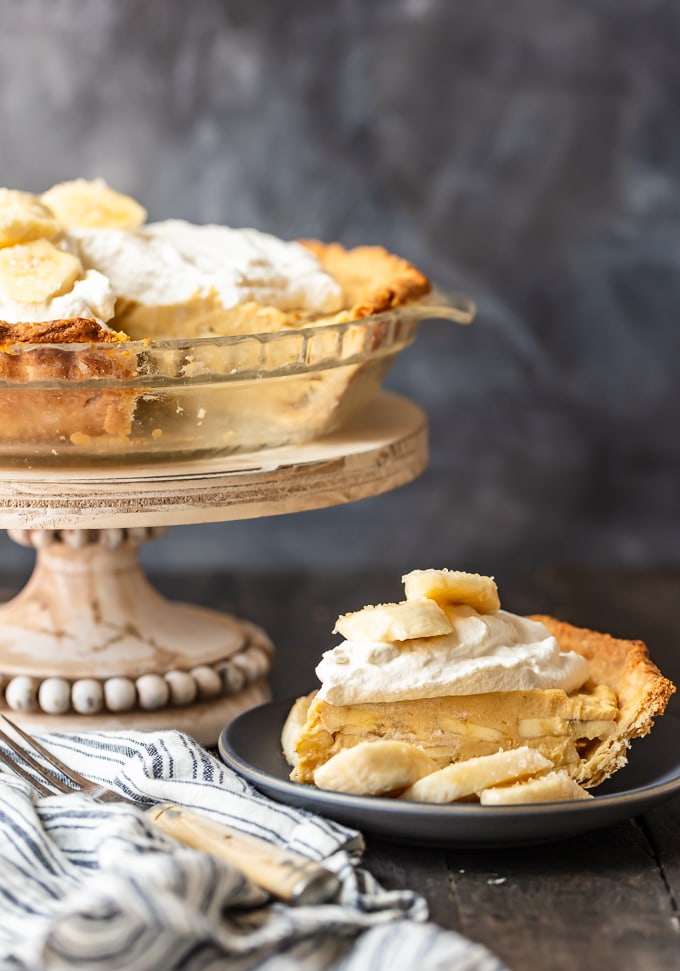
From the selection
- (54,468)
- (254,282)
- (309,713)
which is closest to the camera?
(309,713)

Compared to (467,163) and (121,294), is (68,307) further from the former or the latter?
(467,163)

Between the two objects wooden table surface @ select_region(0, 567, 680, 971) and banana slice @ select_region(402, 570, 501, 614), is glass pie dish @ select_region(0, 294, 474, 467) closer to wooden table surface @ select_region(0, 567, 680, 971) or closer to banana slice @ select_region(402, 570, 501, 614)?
banana slice @ select_region(402, 570, 501, 614)

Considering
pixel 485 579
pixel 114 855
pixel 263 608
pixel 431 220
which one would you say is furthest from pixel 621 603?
pixel 114 855

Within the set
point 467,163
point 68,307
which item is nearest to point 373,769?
point 68,307

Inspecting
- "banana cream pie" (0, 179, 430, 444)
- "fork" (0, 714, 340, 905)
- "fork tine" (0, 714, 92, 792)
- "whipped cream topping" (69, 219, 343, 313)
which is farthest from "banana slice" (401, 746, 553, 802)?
"whipped cream topping" (69, 219, 343, 313)

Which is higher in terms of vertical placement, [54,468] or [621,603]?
[54,468]

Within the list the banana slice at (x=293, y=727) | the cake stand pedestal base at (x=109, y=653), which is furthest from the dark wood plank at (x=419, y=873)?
the cake stand pedestal base at (x=109, y=653)

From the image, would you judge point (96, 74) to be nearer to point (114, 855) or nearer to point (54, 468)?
point (54, 468)
